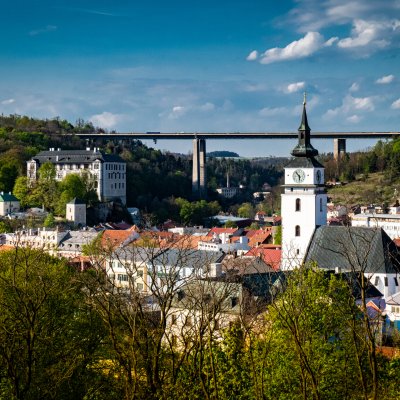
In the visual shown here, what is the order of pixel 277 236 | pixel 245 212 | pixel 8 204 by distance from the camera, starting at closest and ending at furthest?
pixel 277 236 → pixel 8 204 → pixel 245 212

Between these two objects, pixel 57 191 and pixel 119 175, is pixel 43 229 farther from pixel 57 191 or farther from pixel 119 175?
pixel 119 175

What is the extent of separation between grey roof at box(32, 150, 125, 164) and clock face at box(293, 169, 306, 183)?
44.8 meters

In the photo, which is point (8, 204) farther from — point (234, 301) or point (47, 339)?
point (47, 339)

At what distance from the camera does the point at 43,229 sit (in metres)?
62.2

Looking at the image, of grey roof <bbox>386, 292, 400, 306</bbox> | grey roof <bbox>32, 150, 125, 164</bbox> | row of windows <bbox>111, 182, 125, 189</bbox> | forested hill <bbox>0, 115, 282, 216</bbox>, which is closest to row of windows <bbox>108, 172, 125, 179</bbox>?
row of windows <bbox>111, 182, 125, 189</bbox>

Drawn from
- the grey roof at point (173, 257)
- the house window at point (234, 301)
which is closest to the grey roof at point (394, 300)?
the grey roof at point (173, 257)

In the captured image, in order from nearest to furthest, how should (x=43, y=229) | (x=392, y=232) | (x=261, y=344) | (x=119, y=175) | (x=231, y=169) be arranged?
(x=261, y=344), (x=43, y=229), (x=392, y=232), (x=119, y=175), (x=231, y=169)

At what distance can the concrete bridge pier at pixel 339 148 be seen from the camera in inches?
4352

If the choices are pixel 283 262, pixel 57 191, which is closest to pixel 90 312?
pixel 283 262

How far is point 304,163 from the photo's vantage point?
40.7 meters

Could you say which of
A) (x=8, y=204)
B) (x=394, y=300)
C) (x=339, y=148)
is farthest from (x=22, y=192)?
(x=339, y=148)

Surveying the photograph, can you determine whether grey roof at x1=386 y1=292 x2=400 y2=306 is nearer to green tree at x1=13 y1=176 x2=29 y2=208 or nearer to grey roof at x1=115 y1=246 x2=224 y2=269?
grey roof at x1=115 y1=246 x2=224 y2=269

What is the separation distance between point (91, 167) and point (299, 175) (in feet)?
149

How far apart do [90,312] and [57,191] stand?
54835 millimetres
